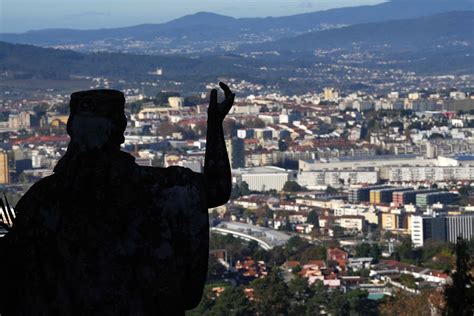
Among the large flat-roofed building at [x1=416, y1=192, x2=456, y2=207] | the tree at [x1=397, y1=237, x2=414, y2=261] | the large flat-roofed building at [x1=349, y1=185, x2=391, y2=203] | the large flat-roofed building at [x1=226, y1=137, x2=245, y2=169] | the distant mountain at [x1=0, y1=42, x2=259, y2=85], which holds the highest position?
the tree at [x1=397, y1=237, x2=414, y2=261]

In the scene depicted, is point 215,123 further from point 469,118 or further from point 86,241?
point 469,118

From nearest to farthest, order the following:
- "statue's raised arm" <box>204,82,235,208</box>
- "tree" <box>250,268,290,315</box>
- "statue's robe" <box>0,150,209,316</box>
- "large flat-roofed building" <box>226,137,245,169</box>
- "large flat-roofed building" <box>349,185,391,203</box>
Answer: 1. "statue's robe" <box>0,150,209,316</box>
2. "statue's raised arm" <box>204,82,235,208</box>
3. "tree" <box>250,268,290,315</box>
4. "large flat-roofed building" <box>349,185,391,203</box>
5. "large flat-roofed building" <box>226,137,245,169</box>

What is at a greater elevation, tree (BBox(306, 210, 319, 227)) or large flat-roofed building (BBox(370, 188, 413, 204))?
tree (BBox(306, 210, 319, 227))

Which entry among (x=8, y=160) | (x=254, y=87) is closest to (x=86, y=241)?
(x=8, y=160)

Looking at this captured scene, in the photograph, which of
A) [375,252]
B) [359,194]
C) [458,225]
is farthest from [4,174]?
[375,252]

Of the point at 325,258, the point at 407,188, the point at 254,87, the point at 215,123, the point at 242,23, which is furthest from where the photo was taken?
the point at 242,23

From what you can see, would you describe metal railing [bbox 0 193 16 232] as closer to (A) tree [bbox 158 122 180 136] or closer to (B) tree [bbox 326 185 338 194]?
(B) tree [bbox 326 185 338 194]

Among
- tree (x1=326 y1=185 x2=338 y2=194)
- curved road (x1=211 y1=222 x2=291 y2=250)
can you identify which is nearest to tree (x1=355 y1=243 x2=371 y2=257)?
curved road (x1=211 y1=222 x2=291 y2=250)
